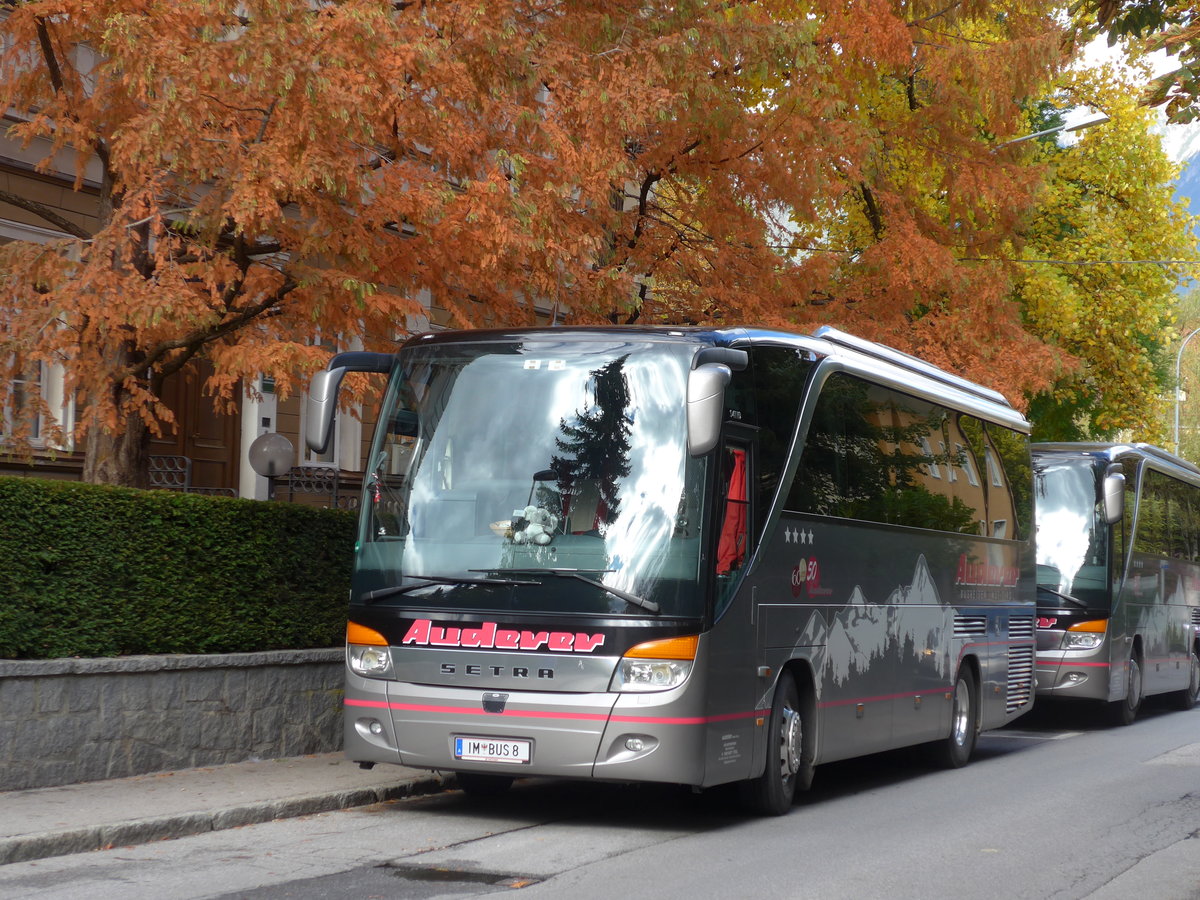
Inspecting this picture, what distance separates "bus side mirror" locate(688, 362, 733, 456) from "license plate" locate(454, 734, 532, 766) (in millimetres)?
2094

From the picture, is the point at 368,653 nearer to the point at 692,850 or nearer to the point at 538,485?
the point at 538,485

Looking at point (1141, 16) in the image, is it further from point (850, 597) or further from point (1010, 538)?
point (1010, 538)

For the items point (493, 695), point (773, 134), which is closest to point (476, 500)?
point (493, 695)

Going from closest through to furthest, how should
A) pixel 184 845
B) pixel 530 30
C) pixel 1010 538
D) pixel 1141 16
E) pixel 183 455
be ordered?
pixel 184 845
pixel 1141 16
pixel 530 30
pixel 1010 538
pixel 183 455

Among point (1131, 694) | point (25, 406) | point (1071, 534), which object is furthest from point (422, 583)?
point (1131, 694)

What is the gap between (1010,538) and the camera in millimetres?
16203

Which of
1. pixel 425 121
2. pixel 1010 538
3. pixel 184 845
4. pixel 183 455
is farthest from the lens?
pixel 183 455

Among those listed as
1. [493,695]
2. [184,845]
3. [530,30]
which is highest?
[530,30]

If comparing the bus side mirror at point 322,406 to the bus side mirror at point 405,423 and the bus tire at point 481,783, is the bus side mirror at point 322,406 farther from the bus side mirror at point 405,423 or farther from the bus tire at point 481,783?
the bus tire at point 481,783

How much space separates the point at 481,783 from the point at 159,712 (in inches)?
91.4

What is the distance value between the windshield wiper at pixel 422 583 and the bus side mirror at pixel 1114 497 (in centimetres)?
1081

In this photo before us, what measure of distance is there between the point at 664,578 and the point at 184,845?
3.16 metres

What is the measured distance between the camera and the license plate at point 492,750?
956 centimetres

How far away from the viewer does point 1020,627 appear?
1647 centimetres
